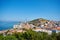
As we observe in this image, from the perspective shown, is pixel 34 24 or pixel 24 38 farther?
pixel 34 24

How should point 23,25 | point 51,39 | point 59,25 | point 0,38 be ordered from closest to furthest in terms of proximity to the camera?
point 0,38
point 51,39
point 23,25
point 59,25

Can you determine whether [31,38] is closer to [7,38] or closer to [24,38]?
[24,38]

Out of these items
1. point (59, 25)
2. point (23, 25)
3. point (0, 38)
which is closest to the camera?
point (0, 38)

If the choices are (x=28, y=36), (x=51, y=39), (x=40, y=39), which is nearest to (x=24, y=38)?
(x=28, y=36)

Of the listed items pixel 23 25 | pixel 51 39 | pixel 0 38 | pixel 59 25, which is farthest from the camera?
pixel 59 25

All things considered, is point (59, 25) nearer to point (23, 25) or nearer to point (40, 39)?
point (23, 25)

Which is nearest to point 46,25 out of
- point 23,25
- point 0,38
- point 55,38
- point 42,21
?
point 42,21

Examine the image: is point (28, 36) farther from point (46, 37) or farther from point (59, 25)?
point (59, 25)

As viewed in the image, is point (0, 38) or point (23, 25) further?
point (23, 25)
